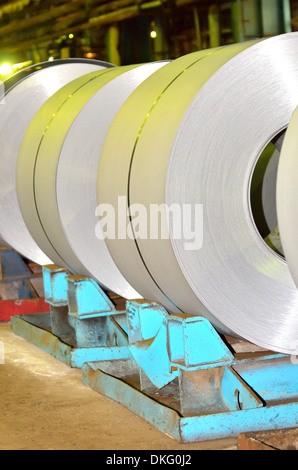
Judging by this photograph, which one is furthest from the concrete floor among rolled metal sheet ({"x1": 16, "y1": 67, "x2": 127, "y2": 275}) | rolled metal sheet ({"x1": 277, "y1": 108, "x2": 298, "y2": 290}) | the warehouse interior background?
the warehouse interior background

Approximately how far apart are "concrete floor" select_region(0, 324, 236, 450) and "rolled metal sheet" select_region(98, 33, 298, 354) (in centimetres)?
53

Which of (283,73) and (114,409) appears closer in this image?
(283,73)

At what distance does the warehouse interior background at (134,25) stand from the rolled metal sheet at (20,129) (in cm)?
525

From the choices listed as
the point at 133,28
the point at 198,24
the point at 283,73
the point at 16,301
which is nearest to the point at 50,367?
the point at 16,301

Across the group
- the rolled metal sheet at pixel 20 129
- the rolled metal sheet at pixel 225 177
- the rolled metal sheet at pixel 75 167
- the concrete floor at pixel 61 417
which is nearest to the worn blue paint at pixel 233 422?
the concrete floor at pixel 61 417

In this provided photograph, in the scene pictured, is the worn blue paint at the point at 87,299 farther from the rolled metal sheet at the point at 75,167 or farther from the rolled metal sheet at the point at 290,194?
the rolled metal sheet at the point at 290,194

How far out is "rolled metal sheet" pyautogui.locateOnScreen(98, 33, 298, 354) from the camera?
111 inches

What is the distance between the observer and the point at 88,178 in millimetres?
3990

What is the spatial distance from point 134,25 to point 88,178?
8.60 m

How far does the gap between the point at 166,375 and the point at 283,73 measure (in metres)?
1.33

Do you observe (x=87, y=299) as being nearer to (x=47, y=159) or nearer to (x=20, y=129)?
(x=47, y=159)

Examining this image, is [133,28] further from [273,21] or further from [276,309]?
[276,309]

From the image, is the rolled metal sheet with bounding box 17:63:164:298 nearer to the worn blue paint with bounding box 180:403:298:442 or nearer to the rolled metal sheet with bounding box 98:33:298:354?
the rolled metal sheet with bounding box 98:33:298:354

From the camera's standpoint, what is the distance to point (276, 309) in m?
2.94
